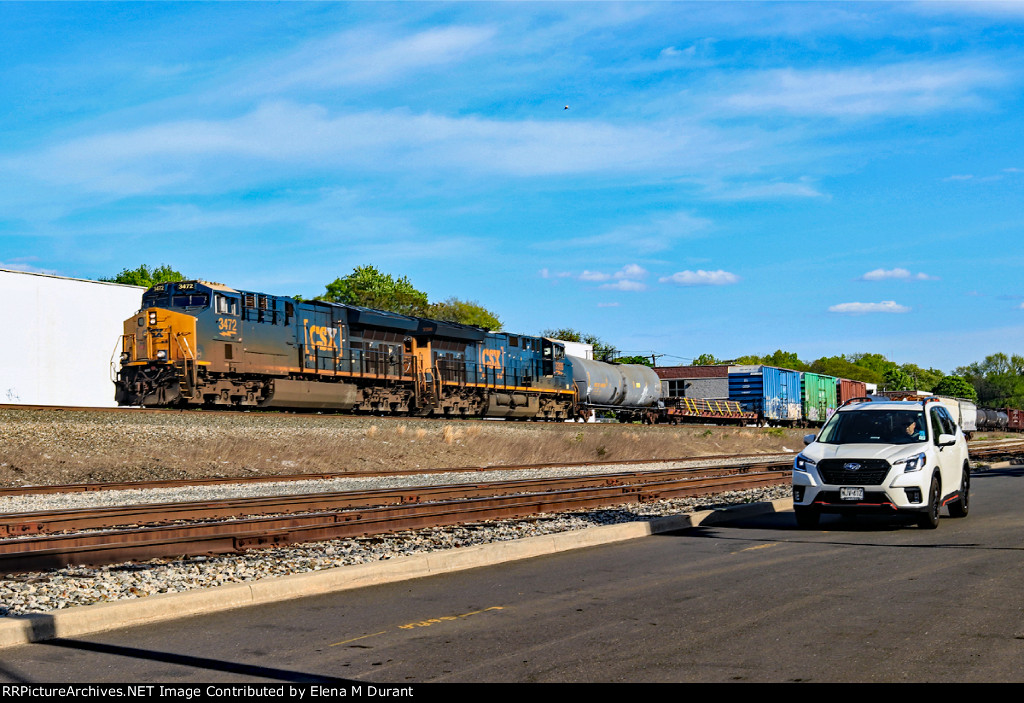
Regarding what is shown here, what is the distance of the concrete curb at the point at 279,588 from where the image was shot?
240 inches

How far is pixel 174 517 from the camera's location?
12953 mm

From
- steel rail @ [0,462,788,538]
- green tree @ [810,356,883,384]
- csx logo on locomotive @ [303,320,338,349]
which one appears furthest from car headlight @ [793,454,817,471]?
green tree @ [810,356,883,384]

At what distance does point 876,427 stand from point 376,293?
73151 mm

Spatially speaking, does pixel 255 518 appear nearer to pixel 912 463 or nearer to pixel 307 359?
pixel 912 463

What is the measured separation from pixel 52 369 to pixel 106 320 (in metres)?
3.40

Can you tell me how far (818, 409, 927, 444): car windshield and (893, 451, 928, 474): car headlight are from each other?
0.56 metres

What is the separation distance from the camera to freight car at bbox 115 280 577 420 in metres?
26.0

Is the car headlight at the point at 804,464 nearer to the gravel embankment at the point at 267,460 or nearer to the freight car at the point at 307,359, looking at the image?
the gravel embankment at the point at 267,460

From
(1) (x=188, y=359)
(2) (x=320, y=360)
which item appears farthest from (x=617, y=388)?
(1) (x=188, y=359)

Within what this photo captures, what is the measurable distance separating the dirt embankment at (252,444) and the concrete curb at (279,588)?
524 inches

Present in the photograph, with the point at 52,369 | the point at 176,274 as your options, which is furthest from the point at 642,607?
the point at 176,274

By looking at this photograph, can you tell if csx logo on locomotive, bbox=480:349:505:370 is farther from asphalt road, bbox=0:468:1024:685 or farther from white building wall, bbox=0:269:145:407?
asphalt road, bbox=0:468:1024:685

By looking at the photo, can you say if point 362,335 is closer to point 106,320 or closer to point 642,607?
point 106,320

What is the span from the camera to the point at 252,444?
77.8 ft
